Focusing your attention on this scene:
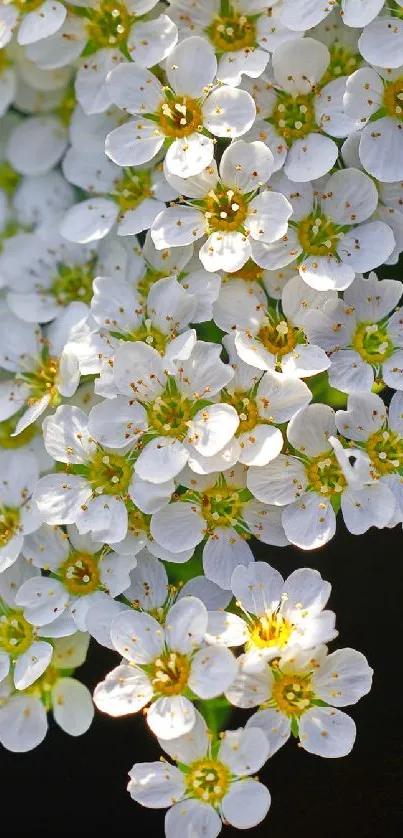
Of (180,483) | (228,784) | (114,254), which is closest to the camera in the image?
(228,784)

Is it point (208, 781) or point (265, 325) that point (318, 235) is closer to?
point (265, 325)

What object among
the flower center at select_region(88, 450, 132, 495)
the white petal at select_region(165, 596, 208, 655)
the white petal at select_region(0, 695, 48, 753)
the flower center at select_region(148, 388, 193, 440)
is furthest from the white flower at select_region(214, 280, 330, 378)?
the white petal at select_region(0, 695, 48, 753)

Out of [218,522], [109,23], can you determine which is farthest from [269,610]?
[109,23]

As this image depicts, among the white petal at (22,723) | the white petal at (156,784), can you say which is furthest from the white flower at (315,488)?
the white petal at (22,723)

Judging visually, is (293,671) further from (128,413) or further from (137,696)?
(128,413)

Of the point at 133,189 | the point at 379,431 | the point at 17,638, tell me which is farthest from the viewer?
the point at 133,189

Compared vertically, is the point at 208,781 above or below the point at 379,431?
below

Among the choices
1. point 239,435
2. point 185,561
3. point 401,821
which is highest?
point 239,435

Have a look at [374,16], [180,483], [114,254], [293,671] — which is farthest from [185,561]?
[374,16]
